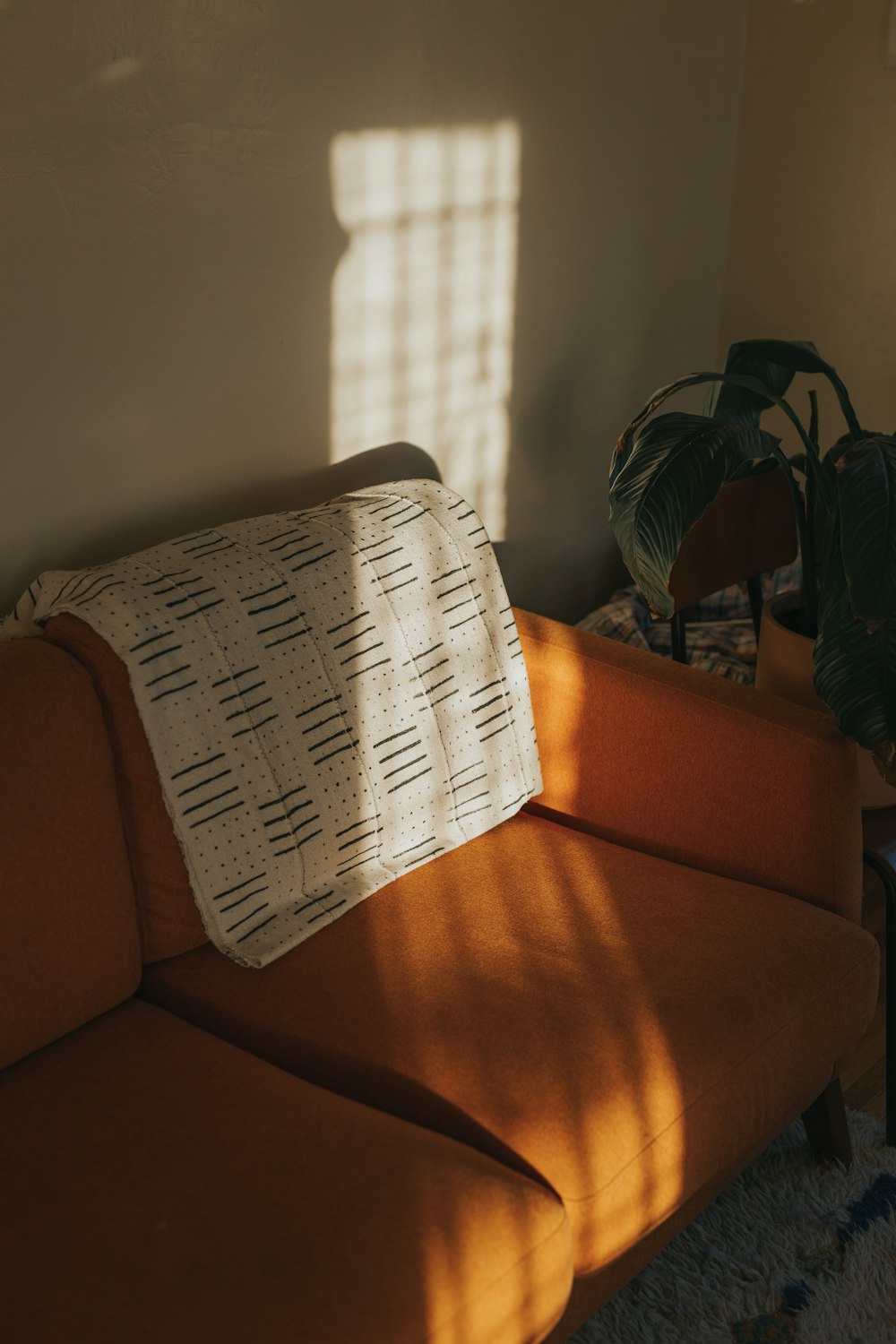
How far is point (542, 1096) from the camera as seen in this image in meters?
1.37

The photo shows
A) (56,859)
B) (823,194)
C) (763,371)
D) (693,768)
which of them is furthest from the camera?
(823,194)

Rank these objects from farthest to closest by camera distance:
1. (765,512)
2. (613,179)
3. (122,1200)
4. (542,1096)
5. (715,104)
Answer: (715,104), (613,179), (765,512), (542,1096), (122,1200)

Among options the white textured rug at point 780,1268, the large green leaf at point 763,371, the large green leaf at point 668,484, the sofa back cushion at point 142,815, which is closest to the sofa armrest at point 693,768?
the large green leaf at point 668,484

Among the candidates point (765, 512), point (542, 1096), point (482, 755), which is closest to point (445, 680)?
point (482, 755)

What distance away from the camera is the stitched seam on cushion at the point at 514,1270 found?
3.76 feet

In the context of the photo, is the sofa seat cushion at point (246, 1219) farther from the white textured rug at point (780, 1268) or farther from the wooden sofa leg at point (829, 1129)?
the wooden sofa leg at point (829, 1129)

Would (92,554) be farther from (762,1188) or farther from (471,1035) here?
(762,1188)

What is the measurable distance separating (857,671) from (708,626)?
988mm

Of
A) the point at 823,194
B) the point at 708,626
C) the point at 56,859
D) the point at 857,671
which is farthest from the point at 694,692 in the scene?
the point at 823,194

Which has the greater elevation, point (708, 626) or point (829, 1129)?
point (708, 626)

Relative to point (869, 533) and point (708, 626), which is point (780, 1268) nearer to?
point (869, 533)

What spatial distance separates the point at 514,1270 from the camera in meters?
1.21

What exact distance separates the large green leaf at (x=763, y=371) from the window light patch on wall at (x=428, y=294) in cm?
43

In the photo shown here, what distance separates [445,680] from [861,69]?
1588 millimetres
